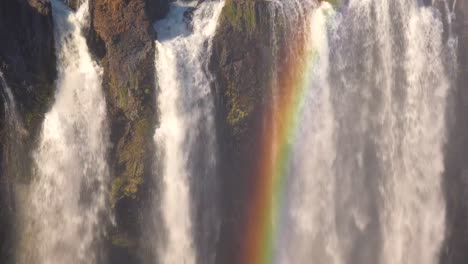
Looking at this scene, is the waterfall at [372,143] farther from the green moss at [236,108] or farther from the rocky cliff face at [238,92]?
the green moss at [236,108]

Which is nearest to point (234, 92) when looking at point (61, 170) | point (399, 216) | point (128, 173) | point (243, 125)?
point (243, 125)

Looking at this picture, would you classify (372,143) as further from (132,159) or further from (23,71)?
(23,71)

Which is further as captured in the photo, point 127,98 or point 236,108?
point 236,108

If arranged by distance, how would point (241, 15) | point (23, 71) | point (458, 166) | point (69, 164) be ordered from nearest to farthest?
point (23, 71)
point (69, 164)
point (241, 15)
point (458, 166)

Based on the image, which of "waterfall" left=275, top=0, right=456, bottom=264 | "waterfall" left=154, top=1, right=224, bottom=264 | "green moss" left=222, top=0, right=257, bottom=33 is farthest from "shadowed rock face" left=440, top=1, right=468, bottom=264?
"waterfall" left=154, top=1, right=224, bottom=264

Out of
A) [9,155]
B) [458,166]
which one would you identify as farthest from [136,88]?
[458,166]

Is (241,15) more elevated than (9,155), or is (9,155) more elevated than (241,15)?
(241,15)

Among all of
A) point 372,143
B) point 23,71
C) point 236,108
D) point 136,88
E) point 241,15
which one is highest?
point 241,15
